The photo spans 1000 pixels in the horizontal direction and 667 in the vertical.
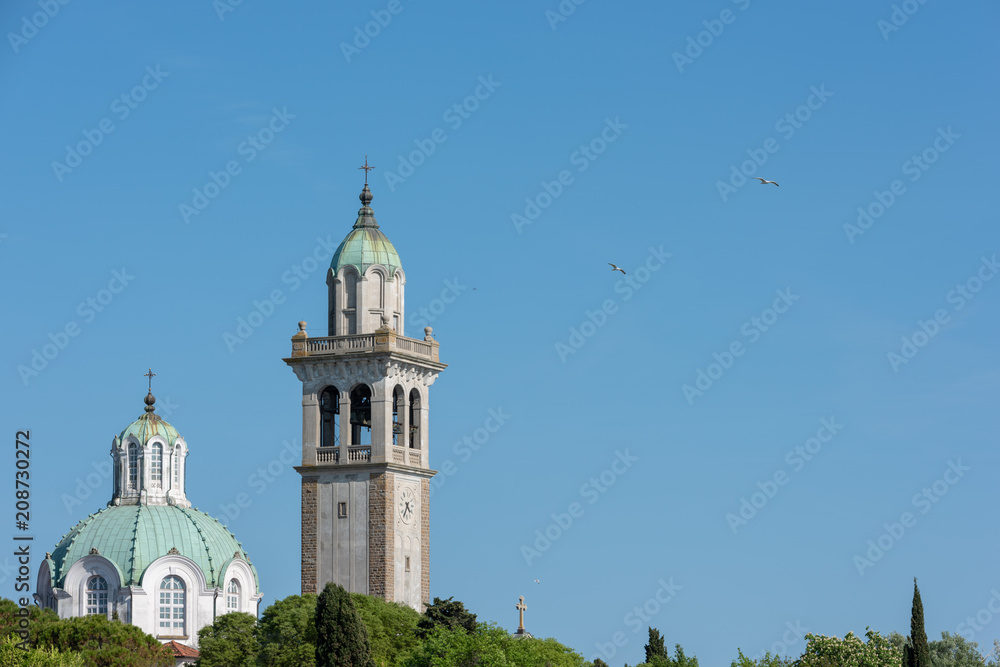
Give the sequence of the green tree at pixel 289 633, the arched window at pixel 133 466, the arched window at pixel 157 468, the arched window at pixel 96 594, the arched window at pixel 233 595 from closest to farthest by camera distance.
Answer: the green tree at pixel 289 633 < the arched window at pixel 96 594 < the arched window at pixel 233 595 < the arched window at pixel 157 468 < the arched window at pixel 133 466

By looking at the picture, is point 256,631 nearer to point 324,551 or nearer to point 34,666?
point 324,551

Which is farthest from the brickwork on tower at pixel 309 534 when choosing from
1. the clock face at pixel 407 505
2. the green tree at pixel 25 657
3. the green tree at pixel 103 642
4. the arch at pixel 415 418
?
the green tree at pixel 25 657

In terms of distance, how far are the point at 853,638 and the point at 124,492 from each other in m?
54.6

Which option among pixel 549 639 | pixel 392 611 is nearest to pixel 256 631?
pixel 392 611

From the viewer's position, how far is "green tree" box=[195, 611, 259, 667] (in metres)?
104

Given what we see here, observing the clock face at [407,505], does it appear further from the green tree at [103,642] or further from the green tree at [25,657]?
the green tree at [25,657]

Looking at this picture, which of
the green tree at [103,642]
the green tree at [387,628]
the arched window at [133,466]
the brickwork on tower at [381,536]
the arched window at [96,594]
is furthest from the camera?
the arched window at [133,466]

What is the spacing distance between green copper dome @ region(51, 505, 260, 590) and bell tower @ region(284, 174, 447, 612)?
30.0 m

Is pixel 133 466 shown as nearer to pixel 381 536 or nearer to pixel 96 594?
pixel 96 594

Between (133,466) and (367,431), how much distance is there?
3661cm

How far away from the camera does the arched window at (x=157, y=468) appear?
456 feet

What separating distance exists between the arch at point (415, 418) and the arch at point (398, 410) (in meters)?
1.11

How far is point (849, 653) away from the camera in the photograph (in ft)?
333

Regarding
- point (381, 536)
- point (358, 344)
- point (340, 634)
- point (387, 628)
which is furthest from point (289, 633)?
point (358, 344)
